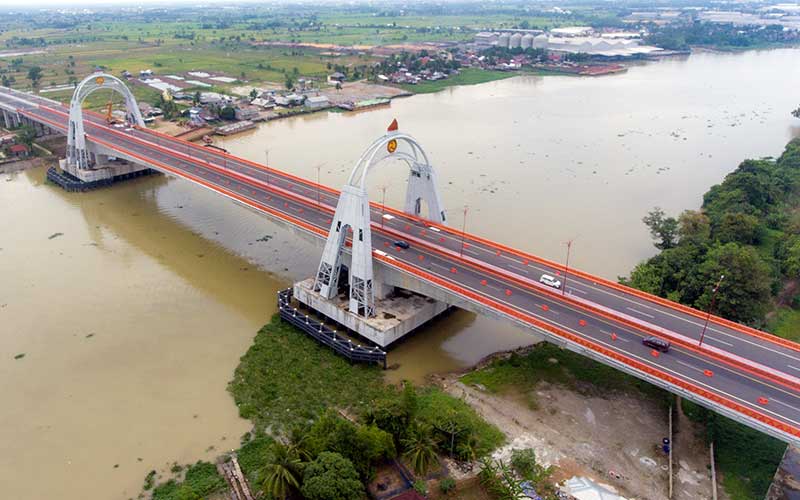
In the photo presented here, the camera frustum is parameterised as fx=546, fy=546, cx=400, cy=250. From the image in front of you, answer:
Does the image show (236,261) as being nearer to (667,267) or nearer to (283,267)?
(283,267)

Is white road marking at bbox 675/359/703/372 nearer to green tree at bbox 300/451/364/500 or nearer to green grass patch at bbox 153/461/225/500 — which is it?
green tree at bbox 300/451/364/500

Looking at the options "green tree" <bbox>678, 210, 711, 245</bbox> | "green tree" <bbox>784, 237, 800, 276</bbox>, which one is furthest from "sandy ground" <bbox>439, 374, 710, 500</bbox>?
"green tree" <bbox>784, 237, 800, 276</bbox>

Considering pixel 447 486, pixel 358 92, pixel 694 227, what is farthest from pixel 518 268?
pixel 358 92

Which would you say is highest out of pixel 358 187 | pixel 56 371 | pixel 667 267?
pixel 358 187

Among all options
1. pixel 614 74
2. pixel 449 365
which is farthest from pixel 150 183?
pixel 614 74

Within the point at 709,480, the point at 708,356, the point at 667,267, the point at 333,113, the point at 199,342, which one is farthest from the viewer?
the point at 333,113

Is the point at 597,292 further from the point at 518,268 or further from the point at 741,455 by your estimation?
the point at 741,455

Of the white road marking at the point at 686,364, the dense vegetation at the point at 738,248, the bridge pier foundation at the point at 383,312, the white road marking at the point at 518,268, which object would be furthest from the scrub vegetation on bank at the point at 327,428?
the dense vegetation at the point at 738,248
